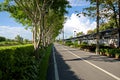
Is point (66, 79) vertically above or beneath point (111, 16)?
beneath

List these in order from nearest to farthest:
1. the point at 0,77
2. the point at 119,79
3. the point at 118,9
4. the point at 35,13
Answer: the point at 0,77
the point at 119,79
the point at 35,13
the point at 118,9

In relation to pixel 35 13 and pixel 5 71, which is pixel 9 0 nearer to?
pixel 35 13

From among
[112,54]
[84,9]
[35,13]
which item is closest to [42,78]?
[35,13]

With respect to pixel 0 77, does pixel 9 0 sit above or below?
above

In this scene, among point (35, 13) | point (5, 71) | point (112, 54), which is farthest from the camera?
point (112, 54)

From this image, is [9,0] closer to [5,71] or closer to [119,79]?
[119,79]

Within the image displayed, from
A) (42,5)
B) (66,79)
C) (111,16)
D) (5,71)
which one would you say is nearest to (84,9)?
(111,16)

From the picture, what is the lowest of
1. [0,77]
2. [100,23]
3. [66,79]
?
[66,79]

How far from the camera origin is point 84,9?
37562mm

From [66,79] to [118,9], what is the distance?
24882 mm

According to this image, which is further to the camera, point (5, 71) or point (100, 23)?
point (100, 23)

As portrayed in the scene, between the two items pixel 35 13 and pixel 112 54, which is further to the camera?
pixel 112 54

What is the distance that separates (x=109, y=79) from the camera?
527 inches

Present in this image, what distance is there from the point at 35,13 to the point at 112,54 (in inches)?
436
